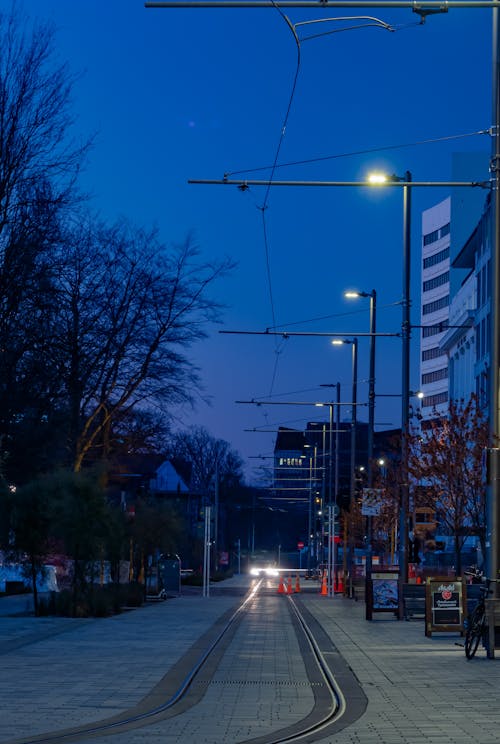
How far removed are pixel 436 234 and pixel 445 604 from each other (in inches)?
4150

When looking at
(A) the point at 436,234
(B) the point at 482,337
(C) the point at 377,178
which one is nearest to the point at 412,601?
(C) the point at 377,178

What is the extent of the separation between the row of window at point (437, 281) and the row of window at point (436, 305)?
1478mm

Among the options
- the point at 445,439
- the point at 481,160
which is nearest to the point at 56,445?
the point at 445,439

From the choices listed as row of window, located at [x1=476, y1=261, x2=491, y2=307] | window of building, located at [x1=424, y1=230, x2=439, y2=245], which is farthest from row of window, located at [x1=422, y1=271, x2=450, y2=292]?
row of window, located at [x1=476, y1=261, x2=491, y2=307]

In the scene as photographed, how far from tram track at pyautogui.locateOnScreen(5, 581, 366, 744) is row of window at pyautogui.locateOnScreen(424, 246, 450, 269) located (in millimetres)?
102042

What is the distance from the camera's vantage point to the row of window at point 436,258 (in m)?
124

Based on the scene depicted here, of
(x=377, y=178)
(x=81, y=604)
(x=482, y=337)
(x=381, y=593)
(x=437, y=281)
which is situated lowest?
(x=81, y=604)

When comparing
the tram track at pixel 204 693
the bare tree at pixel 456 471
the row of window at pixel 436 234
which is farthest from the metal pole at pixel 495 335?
the row of window at pixel 436 234

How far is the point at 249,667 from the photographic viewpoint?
1839 cm

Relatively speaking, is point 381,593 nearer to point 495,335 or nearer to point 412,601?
point 412,601

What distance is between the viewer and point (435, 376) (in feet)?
415

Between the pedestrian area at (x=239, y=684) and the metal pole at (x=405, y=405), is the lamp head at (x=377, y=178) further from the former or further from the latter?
the pedestrian area at (x=239, y=684)

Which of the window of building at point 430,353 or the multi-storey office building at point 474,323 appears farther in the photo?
the window of building at point 430,353

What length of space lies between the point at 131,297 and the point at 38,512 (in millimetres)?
12235
